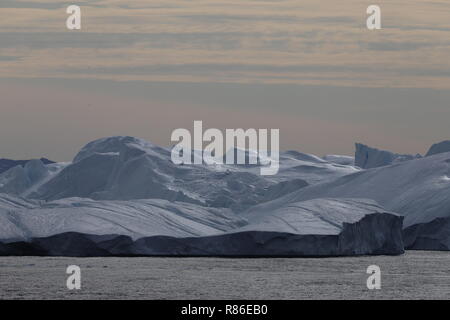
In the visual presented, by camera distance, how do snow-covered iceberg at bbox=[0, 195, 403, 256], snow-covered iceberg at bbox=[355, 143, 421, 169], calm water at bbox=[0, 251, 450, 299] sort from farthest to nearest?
snow-covered iceberg at bbox=[355, 143, 421, 169], snow-covered iceberg at bbox=[0, 195, 403, 256], calm water at bbox=[0, 251, 450, 299]

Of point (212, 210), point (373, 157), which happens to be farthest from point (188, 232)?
point (373, 157)

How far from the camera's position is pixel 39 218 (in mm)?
56281

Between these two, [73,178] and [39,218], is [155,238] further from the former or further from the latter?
[73,178]

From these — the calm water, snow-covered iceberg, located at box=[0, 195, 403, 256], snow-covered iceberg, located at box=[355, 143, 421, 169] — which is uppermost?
snow-covered iceberg, located at box=[355, 143, 421, 169]

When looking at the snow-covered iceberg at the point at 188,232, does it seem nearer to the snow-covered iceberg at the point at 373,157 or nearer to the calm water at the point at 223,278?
the calm water at the point at 223,278

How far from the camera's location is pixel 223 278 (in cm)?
4709

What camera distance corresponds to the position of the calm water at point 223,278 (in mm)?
41438

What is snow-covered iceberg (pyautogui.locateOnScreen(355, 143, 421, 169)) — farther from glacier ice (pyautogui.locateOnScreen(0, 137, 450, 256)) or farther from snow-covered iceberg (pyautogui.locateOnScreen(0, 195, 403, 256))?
snow-covered iceberg (pyautogui.locateOnScreen(0, 195, 403, 256))

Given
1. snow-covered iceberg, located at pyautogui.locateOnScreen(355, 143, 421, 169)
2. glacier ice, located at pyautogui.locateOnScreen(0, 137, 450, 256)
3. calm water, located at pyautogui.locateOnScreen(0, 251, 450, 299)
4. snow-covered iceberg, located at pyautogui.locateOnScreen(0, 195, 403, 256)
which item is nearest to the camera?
calm water, located at pyautogui.locateOnScreen(0, 251, 450, 299)

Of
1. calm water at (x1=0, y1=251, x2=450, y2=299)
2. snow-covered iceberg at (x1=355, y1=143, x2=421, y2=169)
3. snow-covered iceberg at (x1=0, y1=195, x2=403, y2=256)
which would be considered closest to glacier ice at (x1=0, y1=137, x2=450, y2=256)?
snow-covered iceberg at (x1=0, y1=195, x2=403, y2=256)

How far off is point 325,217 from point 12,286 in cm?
2124

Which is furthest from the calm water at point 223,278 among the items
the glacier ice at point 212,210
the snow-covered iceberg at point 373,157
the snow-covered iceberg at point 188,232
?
the snow-covered iceberg at point 373,157

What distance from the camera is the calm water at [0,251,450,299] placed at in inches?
1631
